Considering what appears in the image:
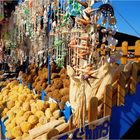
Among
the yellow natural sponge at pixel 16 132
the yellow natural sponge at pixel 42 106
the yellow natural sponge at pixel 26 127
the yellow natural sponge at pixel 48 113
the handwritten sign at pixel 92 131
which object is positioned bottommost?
the yellow natural sponge at pixel 16 132

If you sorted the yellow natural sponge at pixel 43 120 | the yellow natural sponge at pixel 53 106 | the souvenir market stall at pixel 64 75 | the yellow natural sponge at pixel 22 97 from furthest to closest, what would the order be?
the yellow natural sponge at pixel 22 97, the yellow natural sponge at pixel 53 106, the yellow natural sponge at pixel 43 120, the souvenir market stall at pixel 64 75

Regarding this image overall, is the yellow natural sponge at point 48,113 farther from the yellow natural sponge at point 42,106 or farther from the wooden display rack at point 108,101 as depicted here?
the wooden display rack at point 108,101

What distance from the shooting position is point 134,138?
6.10 feet

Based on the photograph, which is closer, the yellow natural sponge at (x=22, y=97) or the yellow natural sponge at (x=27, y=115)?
the yellow natural sponge at (x=27, y=115)

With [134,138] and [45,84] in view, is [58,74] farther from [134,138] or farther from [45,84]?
[134,138]

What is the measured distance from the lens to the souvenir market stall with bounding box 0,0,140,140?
1.64 meters

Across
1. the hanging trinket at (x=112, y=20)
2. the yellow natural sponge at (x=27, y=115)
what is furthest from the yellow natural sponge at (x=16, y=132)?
the hanging trinket at (x=112, y=20)

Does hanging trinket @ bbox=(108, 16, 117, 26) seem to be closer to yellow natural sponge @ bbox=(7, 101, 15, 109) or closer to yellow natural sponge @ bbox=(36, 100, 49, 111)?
yellow natural sponge @ bbox=(36, 100, 49, 111)

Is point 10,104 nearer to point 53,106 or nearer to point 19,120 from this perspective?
point 19,120

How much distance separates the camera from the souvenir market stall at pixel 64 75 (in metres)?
1.64

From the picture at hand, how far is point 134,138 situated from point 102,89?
488 mm

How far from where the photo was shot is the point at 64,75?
9.29 ft

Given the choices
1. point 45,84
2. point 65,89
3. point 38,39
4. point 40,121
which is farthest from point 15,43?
point 40,121

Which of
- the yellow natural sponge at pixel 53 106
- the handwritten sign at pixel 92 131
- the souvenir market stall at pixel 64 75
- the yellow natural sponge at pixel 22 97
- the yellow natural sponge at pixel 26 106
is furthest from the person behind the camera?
the yellow natural sponge at pixel 22 97
